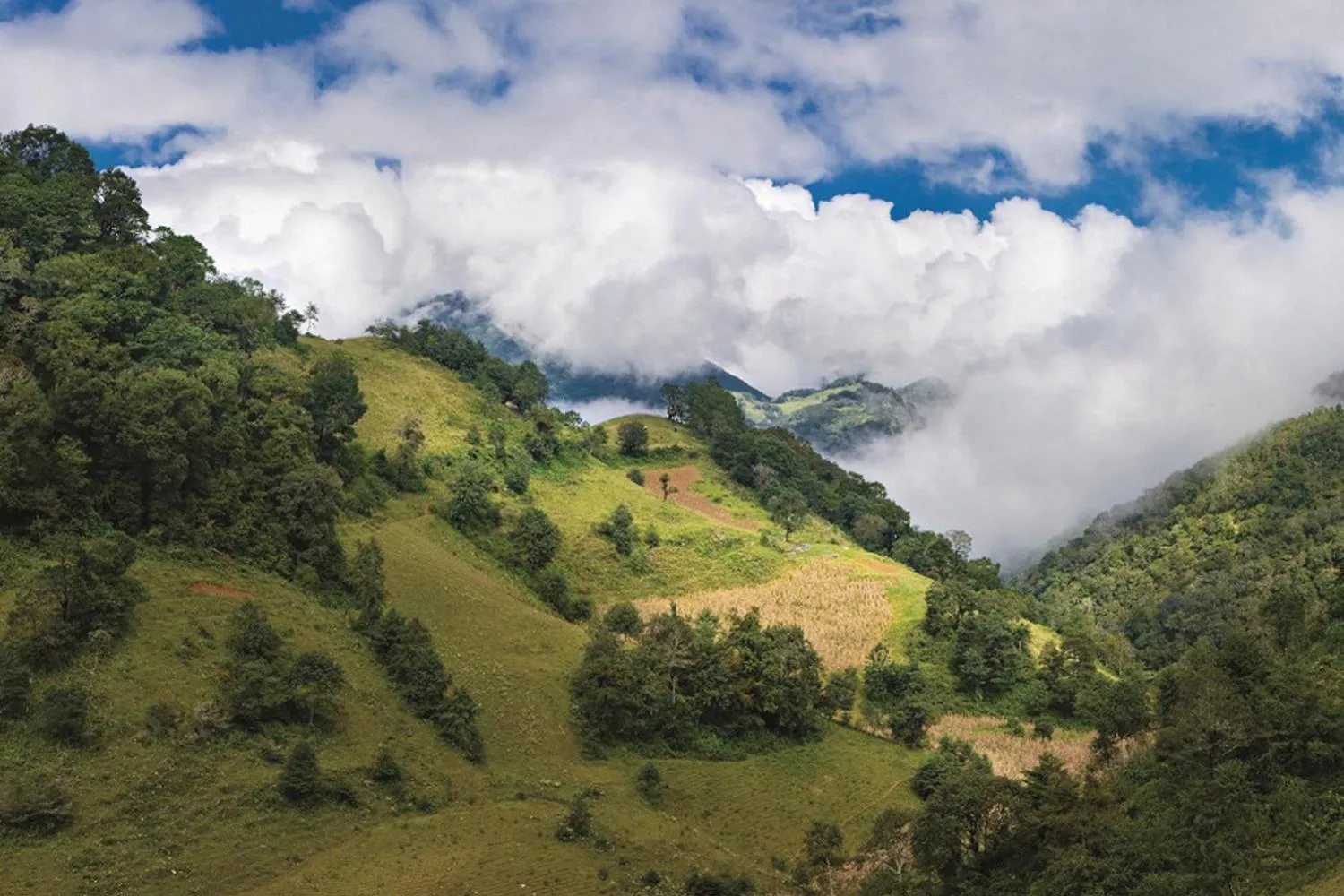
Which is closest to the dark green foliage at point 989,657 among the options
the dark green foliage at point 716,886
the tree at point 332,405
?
the dark green foliage at point 716,886

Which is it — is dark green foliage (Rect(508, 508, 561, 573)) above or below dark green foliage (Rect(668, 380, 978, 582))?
below

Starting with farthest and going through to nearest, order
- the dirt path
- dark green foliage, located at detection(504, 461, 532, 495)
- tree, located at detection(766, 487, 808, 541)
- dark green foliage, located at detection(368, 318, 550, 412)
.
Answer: dark green foliage, located at detection(368, 318, 550, 412)
the dirt path
tree, located at detection(766, 487, 808, 541)
dark green foliage, located at detection(504, 461, 532, 495)

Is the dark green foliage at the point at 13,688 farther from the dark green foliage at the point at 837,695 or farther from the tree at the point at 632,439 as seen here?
the tree at the point at 632,439

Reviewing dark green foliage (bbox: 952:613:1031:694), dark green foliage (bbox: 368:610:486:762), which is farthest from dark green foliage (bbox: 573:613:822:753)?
dark green foliage (bbox: 952:613:1031:694)

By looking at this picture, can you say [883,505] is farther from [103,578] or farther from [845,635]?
[103,578]

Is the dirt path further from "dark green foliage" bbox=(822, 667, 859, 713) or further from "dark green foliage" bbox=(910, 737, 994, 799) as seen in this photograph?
"dark green foliage" bbox=(910, 737, 994, 799)

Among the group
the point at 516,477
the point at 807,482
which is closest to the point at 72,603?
the point at 516,477

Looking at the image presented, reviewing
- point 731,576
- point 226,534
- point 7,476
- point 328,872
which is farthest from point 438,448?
point 328,872

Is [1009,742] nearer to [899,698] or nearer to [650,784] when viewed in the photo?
[899,698]

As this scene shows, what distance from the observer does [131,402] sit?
47094mm

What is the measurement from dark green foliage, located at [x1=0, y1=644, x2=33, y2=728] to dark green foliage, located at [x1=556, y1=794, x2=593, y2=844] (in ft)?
67.5

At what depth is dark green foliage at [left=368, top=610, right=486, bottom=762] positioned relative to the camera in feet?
150

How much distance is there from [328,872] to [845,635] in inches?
1859

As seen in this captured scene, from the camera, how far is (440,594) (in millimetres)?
59875
